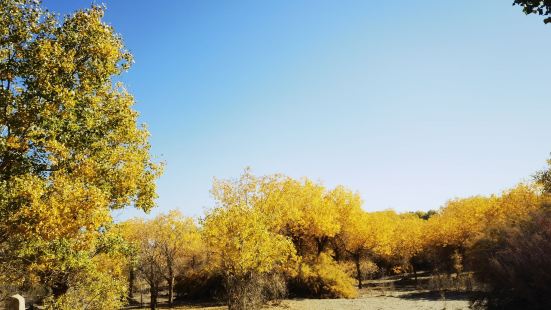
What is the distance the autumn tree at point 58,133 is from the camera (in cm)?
1018

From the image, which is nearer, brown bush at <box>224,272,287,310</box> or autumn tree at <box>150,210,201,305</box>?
brown bush at <box>224,272,287,310</box>

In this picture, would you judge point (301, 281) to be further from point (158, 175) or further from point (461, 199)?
point (461, 199)

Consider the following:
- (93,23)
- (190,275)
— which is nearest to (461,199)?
(190,275)

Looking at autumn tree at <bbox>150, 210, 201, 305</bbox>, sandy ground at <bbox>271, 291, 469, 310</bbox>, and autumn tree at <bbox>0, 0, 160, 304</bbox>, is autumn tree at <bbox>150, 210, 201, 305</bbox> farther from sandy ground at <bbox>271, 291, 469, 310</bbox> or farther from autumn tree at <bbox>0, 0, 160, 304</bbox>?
autumn tree at <bbox>0, 0, 160, 304</bbox>

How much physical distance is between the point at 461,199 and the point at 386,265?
1835cm

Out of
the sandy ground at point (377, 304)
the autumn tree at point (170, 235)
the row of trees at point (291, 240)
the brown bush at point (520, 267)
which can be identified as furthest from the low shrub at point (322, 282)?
the brown bush at point (520, 267)

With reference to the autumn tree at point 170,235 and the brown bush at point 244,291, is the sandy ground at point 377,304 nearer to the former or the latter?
the brown bush at point 244,291

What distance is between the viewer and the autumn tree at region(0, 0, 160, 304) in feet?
33.4

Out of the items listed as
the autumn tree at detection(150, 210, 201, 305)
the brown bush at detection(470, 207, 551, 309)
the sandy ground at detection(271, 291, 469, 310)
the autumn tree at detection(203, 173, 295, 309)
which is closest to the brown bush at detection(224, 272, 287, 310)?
the autumn tree at detection(203, 173, 295, 309)

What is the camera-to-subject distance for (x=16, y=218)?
10.3 metres

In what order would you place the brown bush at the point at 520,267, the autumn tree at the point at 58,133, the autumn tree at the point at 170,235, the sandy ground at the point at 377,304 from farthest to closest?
the autumn tree at the point at 170,235
the sandy ground at the point at 377,304
the brown bush at the point at 520,267
the autumn tree at the point at 58,133

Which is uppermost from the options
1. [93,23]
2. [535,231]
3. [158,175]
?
[93,23]

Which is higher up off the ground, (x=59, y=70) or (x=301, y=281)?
(x=59, y=70)

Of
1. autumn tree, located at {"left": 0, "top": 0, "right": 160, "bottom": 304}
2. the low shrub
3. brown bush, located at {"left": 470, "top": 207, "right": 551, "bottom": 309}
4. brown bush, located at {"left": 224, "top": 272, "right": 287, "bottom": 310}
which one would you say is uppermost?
autumn tree, located at {"left": 0, "top": 0, "right": 160, "bottom": 304}
